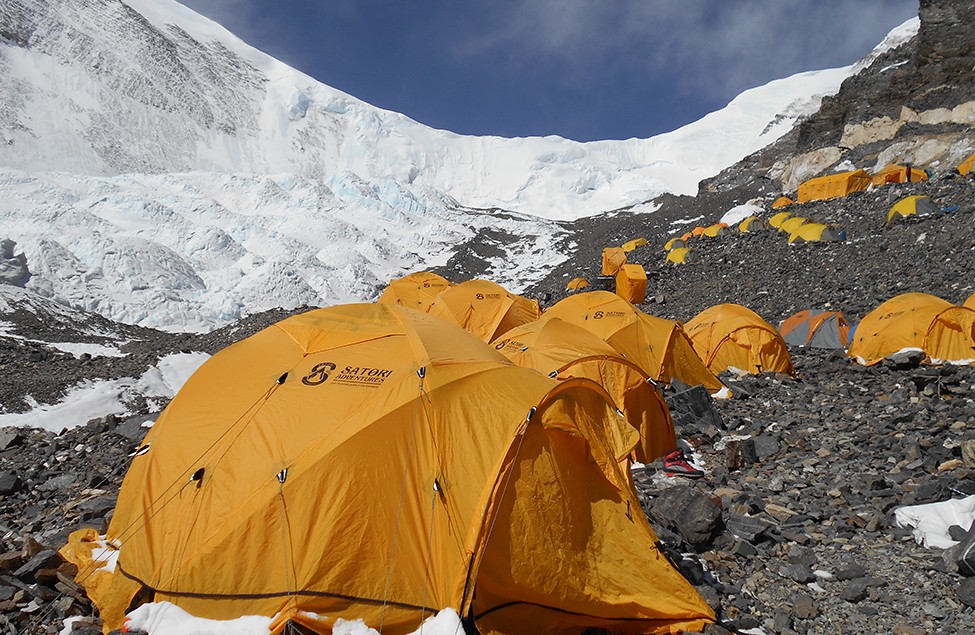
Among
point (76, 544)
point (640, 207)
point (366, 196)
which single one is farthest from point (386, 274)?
point (640, 207)

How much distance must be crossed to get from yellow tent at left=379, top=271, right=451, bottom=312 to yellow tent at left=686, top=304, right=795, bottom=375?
8221 millimetres

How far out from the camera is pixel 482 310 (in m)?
13.8

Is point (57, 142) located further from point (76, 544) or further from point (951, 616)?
point (951, 616)

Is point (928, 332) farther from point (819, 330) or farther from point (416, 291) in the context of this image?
point (416, 291)

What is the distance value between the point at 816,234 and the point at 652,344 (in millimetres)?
15712

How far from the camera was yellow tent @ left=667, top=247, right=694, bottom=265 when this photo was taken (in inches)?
973

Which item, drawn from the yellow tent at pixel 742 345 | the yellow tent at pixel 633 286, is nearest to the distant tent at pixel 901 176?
the yellow tent at pixel 633 286

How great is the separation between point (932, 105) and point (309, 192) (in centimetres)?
4310

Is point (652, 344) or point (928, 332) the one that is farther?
point (928, 332)

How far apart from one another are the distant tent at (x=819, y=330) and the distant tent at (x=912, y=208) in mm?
9718

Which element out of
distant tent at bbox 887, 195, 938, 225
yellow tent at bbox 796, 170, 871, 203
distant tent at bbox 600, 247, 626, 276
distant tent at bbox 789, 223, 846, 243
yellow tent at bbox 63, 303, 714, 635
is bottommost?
yellow tent at bbox 63, 303, 714, 635

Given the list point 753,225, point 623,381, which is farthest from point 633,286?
point 623,381

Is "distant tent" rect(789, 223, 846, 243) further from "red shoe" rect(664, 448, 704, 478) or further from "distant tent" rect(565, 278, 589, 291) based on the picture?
"red shoe" rect(664, 448, 704, 478)

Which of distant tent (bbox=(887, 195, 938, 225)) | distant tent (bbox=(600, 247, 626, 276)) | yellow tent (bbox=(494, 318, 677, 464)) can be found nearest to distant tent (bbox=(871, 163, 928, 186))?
distant tent (bbox=(887, 195, 938, 225))
